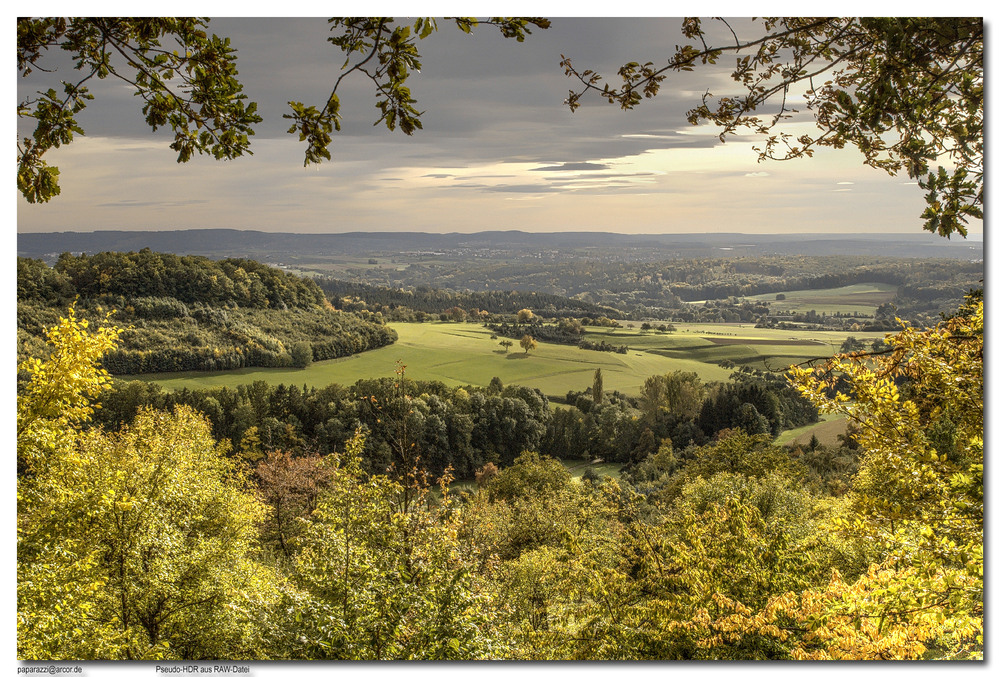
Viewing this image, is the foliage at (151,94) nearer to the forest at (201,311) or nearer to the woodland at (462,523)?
the woodland at (462,523)

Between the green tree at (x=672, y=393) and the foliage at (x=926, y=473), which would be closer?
the foliage at (x=926, y=473)

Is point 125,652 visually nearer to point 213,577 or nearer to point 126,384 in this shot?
point 213,577

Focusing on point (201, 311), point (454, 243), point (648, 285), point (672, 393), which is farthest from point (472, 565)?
point (672, 393)

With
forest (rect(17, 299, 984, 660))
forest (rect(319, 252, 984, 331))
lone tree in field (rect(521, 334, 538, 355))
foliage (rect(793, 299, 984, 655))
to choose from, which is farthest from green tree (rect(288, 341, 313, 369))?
foliage (rect(793, 299, 984, 655))

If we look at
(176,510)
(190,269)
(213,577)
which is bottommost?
(213,577)

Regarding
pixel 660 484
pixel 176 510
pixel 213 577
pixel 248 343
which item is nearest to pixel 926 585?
pixel 213 577

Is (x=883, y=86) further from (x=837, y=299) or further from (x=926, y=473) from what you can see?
(x=837, y=299)

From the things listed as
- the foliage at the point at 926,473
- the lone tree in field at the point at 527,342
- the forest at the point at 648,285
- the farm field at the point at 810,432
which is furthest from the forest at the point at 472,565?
the lone tree in field at the point at 527,342
